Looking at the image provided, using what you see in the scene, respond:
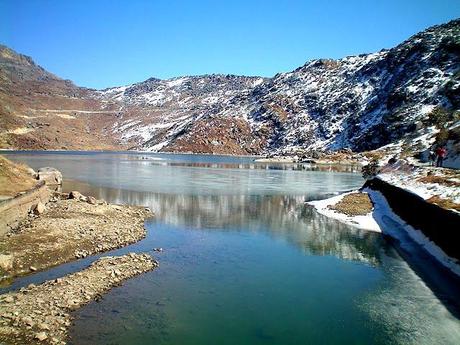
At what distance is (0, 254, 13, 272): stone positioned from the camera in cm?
2063

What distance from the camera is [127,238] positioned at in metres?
29.6

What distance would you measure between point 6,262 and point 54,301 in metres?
5.69

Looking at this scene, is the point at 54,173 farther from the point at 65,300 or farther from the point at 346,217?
the point at 65,300

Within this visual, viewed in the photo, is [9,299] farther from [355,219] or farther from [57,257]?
[355,219]

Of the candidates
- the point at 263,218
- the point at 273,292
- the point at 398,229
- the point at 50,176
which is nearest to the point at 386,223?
the point at 398,229

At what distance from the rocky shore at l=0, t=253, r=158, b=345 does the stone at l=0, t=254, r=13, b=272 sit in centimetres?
311

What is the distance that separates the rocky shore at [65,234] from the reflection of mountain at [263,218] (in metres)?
5.61

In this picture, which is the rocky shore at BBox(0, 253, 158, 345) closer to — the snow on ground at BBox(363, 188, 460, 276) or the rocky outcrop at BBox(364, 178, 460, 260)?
the snow on ground at BBox(363, 188, 460, 276)

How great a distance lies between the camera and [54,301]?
56.4 ft

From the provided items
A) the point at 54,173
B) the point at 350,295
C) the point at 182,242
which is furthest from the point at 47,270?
the point at 54,173

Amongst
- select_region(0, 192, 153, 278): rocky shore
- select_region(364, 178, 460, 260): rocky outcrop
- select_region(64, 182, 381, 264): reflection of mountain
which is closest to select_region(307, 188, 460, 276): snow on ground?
select_region(364, 178, 460, 260): rocky outcrop

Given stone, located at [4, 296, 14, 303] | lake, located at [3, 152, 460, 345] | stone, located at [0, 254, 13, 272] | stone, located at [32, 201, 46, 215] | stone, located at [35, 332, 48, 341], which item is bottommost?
lake, located at [3, 152, 460, 345]

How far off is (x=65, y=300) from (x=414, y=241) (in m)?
26.8

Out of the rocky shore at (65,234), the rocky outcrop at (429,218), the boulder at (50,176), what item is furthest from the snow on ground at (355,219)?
the boulder at (50,176)
